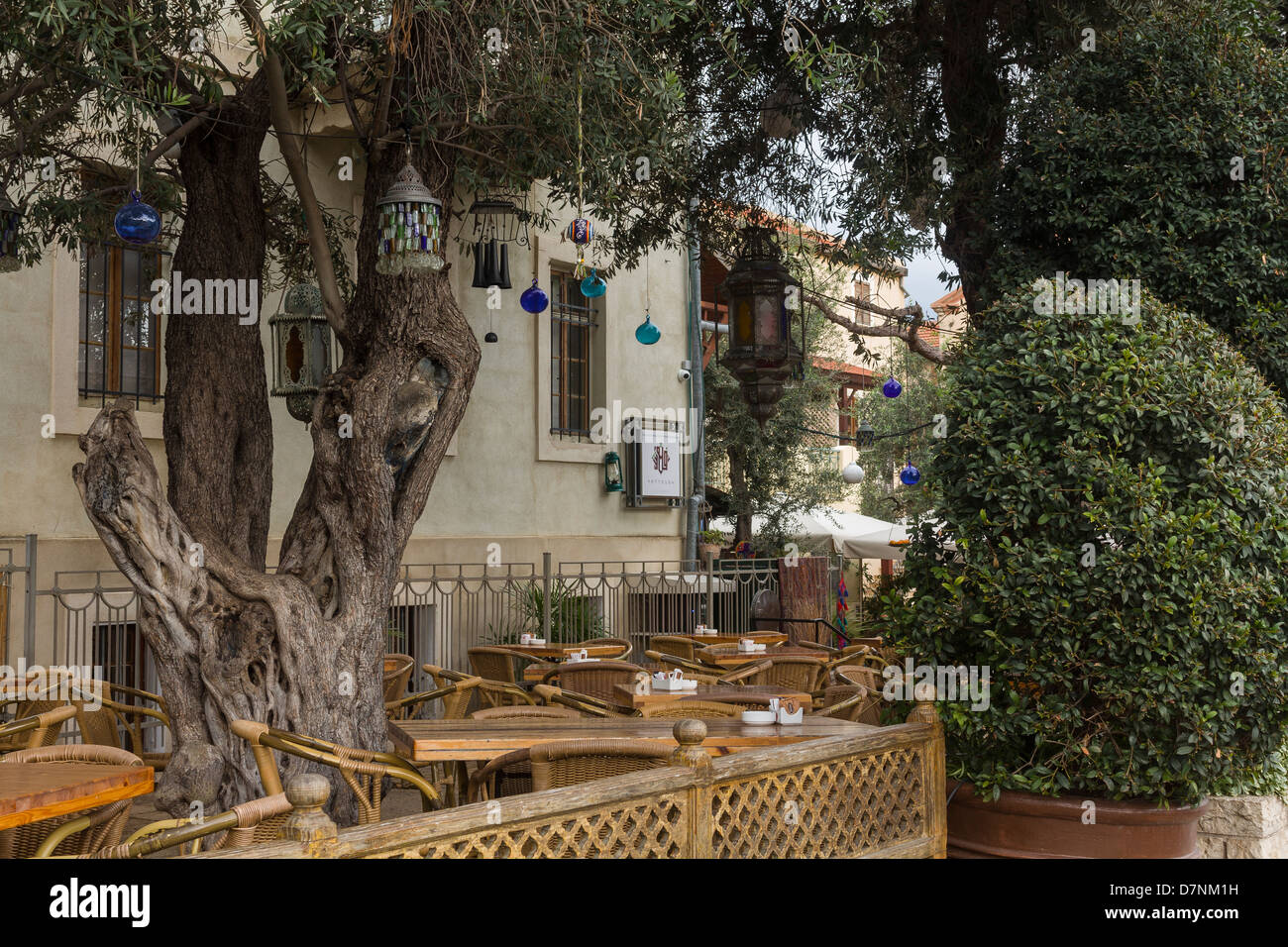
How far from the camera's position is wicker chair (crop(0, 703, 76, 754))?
211 inches

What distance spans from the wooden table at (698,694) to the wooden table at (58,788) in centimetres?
331

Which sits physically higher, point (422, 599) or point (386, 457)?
point (386, 457)

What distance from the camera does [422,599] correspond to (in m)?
12.4

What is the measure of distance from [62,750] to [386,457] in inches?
82.4

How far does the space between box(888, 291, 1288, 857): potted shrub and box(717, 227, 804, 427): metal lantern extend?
3.59 m

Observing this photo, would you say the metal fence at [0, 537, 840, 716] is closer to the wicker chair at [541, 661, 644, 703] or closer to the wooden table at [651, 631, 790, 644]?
the wicker chair at [541, 661, 644, 703]

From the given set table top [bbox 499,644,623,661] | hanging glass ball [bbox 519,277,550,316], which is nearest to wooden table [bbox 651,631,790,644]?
table top [bbox 499,644,623,661]

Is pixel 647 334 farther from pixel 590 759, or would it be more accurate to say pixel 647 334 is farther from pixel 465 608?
pixel 590 759

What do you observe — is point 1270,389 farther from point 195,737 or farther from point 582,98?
point 195,737

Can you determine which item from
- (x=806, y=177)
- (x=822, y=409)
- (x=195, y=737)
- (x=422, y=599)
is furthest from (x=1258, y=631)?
(x=822, y=409)

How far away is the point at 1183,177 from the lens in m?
6.79

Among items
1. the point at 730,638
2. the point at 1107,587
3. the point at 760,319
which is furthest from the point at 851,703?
the point at 730,638

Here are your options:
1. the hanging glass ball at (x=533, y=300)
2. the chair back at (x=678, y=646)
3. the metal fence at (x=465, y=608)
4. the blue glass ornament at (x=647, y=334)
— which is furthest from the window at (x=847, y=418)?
the chair back at (x=678, y=646)
